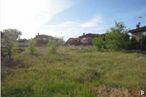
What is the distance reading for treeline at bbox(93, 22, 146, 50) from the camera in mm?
30578

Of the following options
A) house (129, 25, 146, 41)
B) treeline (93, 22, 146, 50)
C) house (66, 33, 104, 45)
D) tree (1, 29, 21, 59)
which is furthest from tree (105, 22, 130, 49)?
house (66, 33, 104, 45)

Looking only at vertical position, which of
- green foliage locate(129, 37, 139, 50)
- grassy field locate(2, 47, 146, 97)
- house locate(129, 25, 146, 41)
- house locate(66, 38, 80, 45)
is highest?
house locate(129, 25, 146, 41)

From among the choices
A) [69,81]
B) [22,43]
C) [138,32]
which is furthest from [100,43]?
[69,81]

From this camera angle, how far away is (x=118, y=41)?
30.7 metres

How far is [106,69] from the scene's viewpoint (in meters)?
15.9

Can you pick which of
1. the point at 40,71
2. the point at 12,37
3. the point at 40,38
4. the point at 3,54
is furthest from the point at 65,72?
the point at 40,38

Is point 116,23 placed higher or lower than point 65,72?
higher

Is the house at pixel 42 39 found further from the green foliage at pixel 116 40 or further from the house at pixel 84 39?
the green foliage at pixel 116 40

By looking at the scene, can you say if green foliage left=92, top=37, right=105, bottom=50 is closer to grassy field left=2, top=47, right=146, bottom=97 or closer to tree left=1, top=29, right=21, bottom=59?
tree left=1, top=29, right=21, bottom=59

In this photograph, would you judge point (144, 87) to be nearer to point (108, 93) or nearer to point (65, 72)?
point (108, 93)

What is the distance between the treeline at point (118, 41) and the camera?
1204 inches

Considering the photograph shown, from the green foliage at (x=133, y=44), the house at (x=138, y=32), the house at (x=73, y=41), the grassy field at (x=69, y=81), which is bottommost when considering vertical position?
the grassy field at (x=69, y=81)

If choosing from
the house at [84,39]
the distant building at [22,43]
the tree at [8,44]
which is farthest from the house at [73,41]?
the tree at [8,44]

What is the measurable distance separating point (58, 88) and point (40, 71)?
Result: 10.8 feet
